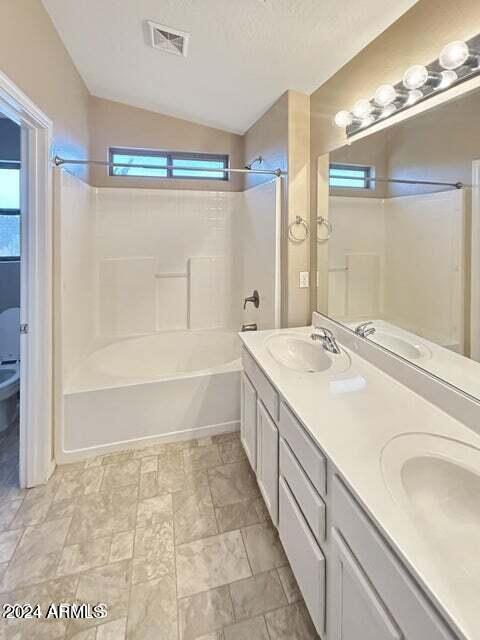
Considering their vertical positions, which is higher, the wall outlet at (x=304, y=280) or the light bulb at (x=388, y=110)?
the light bulb at (x=388, y=110)

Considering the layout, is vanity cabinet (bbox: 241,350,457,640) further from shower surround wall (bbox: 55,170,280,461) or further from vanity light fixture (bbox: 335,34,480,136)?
vanity light fixture (bbox: 335,34,480,136)

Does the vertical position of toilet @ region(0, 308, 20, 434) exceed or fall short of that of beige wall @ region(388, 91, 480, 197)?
it falls short

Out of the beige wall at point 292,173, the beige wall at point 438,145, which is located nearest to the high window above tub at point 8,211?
the beige wall at point 292,173

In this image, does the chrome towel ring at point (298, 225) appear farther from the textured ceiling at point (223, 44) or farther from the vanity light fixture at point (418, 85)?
the textured ceiling at point (223, 44)

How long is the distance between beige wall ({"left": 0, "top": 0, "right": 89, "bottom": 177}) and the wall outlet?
1.76m

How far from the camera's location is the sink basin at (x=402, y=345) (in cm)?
135

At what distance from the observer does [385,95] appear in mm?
1468

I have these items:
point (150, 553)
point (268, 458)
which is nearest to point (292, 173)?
point (268, 458)

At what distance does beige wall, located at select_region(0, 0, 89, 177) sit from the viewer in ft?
4.68

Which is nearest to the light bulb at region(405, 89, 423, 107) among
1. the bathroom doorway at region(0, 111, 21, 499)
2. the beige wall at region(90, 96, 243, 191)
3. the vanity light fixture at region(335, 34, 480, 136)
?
the vanity light fixture at region(335, 34, 480, 136)

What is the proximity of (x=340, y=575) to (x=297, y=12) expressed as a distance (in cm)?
218

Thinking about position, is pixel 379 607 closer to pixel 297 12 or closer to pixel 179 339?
pixel 297 12

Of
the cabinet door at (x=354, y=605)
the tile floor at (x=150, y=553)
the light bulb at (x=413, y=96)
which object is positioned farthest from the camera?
the light bulb at (x=413, y=96)

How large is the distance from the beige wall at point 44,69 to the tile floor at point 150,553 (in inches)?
81.8
